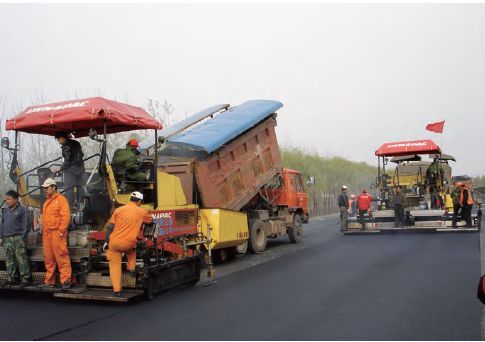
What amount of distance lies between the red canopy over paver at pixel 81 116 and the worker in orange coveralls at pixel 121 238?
1.34 metres

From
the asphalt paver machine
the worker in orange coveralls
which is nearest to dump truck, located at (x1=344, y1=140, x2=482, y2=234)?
the asphalt paver machine

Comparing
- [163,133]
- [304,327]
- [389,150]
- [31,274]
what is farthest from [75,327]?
[389,150]

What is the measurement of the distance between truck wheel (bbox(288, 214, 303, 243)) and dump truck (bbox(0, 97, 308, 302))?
3289 millimetres

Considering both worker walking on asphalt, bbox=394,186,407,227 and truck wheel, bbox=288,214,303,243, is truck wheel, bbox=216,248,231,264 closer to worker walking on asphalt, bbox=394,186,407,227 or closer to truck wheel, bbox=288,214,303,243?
truck wheel, bbox=288,214,303,243

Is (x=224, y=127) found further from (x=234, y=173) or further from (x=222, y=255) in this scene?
(x=222, y=255)

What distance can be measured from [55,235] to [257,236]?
6.34 m

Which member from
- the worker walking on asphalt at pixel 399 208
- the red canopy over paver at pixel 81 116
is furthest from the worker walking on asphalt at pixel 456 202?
the red canopy over paver at pixel 81 116

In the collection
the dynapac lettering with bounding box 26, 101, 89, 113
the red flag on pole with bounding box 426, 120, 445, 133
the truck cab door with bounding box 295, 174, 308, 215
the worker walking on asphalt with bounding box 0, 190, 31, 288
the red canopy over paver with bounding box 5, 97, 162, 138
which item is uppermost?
the red flag on pole with bounding box 426, 120, 445, 133

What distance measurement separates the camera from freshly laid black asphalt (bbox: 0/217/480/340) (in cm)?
488

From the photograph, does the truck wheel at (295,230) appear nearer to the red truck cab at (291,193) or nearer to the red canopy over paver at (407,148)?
the red truck cab at (291,193)

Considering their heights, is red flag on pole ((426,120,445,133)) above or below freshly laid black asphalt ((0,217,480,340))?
above

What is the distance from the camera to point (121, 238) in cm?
629

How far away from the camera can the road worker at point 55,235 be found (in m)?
6.40

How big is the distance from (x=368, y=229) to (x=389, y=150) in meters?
2.91
